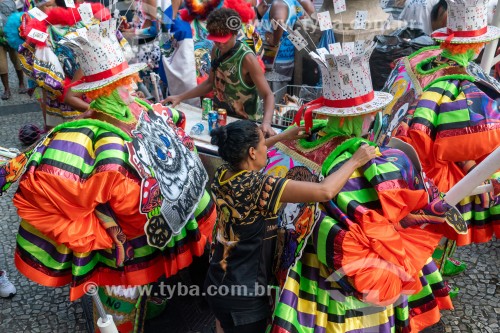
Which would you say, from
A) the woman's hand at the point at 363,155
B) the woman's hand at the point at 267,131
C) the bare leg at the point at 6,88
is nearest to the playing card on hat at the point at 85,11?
the woman's hand at the point at 267,131

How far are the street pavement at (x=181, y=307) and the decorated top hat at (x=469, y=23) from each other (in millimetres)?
1763

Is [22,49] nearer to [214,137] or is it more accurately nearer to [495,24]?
[214,137]

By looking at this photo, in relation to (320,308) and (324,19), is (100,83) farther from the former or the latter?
(320,308)

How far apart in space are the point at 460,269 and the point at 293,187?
7.30ft

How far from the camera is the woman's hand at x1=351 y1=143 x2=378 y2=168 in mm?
2111

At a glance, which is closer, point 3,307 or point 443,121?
point 443,121

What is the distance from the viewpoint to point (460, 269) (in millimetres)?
3691

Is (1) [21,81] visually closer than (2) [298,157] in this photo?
No

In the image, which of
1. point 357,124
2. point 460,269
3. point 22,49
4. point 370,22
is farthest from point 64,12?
point 460,269

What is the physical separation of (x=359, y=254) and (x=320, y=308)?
0.38m

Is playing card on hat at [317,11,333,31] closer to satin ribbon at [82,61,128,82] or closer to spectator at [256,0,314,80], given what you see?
satin ribbon at [82,61,128,82]

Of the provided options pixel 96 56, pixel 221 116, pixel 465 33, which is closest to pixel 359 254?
pixel 96 56

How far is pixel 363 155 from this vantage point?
2.12 metres

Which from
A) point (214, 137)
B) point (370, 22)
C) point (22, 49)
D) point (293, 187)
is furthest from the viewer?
point (370, 22)
